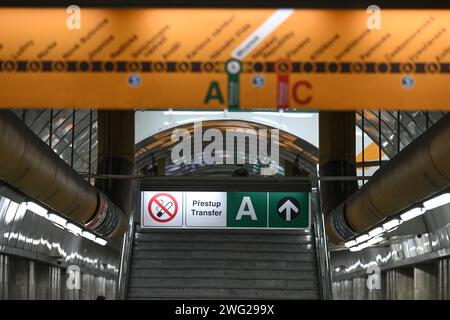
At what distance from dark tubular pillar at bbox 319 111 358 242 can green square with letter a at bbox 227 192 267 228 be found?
1.69 meters

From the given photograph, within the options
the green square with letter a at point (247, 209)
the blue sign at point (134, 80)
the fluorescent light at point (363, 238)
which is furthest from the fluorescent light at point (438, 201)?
the green square with letter a at point (247, 209)

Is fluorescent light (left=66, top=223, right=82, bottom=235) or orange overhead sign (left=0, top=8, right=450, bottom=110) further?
fluorescent light (left=66, top=223, right=82, bottom=235)

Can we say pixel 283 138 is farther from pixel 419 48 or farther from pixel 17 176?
pixel 419 48

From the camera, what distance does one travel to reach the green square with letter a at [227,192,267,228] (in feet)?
86.2

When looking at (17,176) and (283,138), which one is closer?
(17,176)

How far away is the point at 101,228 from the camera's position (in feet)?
72.7

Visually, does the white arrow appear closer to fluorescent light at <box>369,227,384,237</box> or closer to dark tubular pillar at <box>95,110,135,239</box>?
dark tubular pillar at <box>95,110,135,239</box>

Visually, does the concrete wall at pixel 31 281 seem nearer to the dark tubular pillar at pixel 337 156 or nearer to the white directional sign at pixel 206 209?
the white directional sign at pixel 206 209

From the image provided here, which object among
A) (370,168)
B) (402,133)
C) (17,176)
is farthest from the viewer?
(370,168)

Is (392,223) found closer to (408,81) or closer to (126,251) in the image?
(126,251)

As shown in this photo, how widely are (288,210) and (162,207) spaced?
3.54 metres

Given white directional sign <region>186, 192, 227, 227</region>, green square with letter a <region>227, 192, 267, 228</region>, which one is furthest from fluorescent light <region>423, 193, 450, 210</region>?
white directional sign <region>186, 192, 227, 227</region>

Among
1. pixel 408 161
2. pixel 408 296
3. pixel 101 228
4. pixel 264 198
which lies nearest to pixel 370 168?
pixel 408 296
